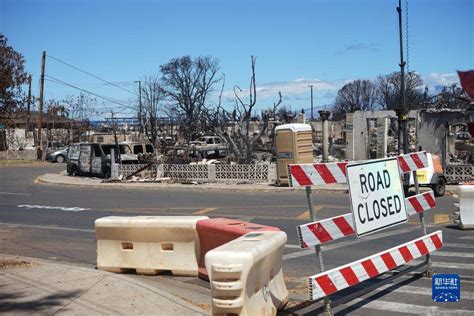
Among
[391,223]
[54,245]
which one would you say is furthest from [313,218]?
[54,245]

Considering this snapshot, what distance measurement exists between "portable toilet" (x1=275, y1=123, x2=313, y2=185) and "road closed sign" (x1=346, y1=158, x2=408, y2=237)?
15.1m

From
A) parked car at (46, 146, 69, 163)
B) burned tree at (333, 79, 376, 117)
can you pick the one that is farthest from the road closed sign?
burned tree at (333, 79, 376, 117)

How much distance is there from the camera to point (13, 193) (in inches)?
961

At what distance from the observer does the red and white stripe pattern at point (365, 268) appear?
5.91m

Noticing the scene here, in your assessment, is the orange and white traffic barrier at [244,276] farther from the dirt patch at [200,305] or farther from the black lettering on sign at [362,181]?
the black lettering on sign at [362,181]

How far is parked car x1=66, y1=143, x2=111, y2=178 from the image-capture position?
98.8 feet

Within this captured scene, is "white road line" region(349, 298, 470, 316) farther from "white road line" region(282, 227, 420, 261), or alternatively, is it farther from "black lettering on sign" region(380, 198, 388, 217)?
"white road line" region(282, 227, 420, 261)

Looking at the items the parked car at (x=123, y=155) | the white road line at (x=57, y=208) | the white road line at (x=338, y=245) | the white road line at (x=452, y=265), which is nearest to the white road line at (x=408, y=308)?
the white road line at (x=452, y=265)

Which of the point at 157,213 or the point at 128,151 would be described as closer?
the point at 157,213

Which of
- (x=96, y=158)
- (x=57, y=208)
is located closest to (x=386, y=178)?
(x=57, y=208)

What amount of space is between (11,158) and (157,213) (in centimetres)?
4571

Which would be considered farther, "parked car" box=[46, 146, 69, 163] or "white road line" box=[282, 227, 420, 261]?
"parked car" box=[46, 146, 69, 163]

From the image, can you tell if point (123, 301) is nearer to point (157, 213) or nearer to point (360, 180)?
point (360, 180)

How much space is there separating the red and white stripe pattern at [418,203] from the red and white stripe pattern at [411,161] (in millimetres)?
386
